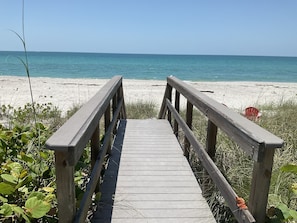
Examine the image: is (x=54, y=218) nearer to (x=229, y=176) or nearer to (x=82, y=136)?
(x=82, y=136)

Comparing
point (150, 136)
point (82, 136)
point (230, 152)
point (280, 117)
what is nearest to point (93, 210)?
point (82, 136)

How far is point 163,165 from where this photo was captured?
3828 mm

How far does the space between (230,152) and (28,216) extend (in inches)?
95.9

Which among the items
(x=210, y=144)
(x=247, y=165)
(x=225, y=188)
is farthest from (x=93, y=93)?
(x=225, y=188)

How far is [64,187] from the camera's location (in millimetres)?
1551

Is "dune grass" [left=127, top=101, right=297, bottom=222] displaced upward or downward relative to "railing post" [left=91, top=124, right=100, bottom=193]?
downward

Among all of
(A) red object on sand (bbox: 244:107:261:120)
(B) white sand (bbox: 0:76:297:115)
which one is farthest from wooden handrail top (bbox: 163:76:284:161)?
(B) white sand (bbox: 0:76:297:115)

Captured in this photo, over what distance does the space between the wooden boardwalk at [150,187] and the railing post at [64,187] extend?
0.95 m

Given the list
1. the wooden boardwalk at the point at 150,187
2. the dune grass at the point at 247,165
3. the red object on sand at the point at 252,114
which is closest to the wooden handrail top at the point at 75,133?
the wooden boardwalk at the point at 150,187

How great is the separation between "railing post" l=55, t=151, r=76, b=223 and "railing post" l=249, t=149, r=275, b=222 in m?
0.98

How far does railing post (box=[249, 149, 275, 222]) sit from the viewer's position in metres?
1.64

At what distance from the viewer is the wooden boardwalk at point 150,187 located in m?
2.63

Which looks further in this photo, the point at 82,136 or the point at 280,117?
the point at 280,117

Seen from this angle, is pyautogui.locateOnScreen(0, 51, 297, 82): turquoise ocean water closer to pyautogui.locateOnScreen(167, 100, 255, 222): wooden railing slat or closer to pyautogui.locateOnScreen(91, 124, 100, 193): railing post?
pyautogui.locateOnScreen(91, 124, 100, 193): railing post
